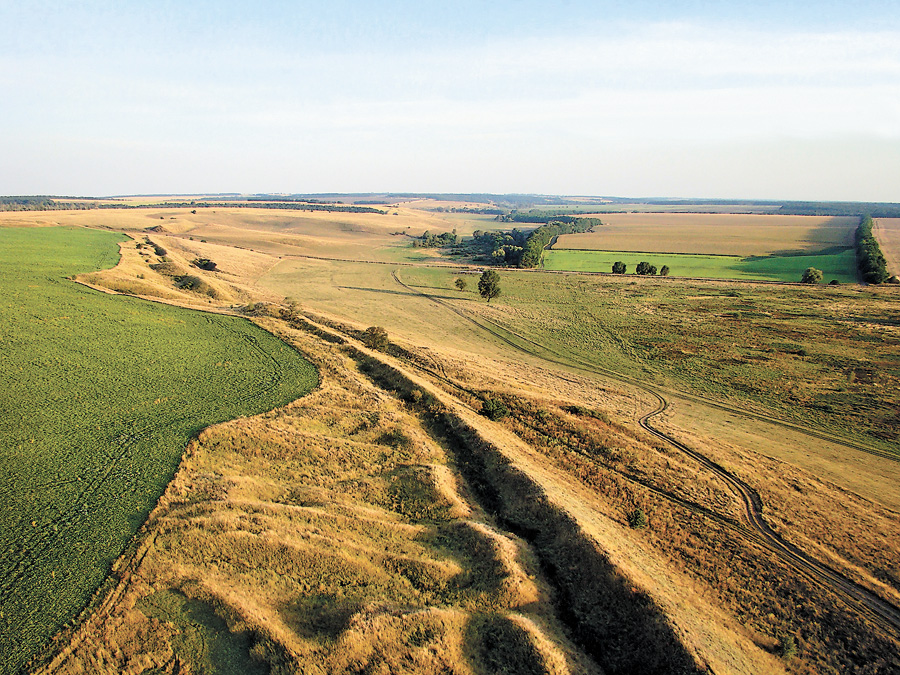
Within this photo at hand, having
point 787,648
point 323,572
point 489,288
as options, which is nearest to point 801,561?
point 787,648

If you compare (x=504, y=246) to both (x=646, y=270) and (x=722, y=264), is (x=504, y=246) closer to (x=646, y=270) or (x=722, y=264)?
(x=646, y=270)

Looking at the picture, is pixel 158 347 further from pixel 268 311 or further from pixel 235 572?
pixel 235 572

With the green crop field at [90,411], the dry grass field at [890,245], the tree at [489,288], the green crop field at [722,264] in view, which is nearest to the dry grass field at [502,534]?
the green crop field at [90,411]

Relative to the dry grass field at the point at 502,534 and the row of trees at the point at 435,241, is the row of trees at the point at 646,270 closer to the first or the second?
the dry grass field at the point at 502,534

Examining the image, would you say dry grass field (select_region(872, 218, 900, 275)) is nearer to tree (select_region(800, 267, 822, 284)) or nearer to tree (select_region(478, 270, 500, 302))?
tree (select_region(800, 267, 822, 284))

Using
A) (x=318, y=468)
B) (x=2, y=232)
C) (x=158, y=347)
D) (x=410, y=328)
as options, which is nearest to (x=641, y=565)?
(x=318, y=468)

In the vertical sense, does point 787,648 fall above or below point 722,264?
below
